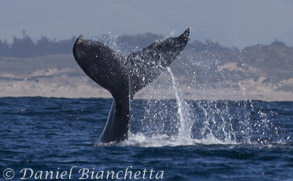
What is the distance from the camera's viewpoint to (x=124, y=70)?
1404 centimetres
